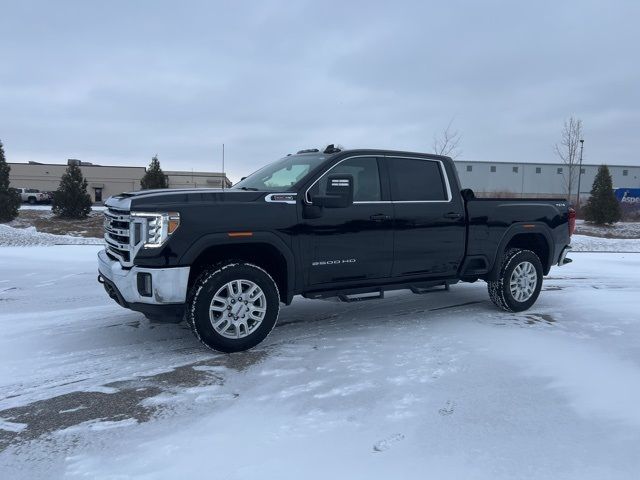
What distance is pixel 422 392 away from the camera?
389 centimetres

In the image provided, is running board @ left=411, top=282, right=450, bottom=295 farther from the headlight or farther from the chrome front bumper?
the headlight

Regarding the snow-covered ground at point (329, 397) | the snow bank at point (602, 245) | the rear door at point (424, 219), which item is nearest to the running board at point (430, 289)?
the rear door at point (424, 219)

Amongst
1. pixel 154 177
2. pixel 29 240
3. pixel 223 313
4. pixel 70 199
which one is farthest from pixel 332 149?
pixel 154 177

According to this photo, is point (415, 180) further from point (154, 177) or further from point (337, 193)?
point (154, 177)

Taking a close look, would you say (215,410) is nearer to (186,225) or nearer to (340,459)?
(340,459)

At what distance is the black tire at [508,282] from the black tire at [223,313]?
3163mm

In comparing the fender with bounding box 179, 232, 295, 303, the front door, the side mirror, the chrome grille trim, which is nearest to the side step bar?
the front door

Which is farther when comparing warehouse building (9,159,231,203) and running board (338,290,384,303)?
warehouse building (9,159,231,203)

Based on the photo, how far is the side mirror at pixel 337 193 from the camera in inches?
189

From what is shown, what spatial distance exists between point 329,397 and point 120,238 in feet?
8.18

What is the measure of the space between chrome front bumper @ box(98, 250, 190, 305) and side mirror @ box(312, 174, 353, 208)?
1414mm

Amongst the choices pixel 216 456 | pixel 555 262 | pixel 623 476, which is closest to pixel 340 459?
pixel 216 456

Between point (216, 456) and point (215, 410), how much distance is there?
644 mm

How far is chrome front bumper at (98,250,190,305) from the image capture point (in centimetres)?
441
